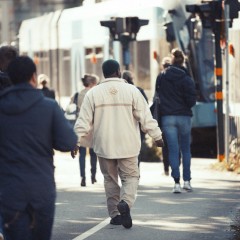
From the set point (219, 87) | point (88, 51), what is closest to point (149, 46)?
point (88, 51)

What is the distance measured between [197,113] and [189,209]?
960cm

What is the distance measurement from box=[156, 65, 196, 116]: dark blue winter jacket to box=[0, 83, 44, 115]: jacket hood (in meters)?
7.79

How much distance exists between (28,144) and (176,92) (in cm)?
798

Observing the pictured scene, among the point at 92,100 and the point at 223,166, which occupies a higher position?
the point at 92,100

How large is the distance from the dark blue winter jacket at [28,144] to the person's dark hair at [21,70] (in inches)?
2.2

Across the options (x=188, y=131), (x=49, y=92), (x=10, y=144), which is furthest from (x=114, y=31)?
(x=10, y=144)

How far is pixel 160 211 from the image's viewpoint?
13352mm

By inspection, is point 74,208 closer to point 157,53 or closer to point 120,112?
point 120,112

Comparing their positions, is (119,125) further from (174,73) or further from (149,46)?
(149,46)

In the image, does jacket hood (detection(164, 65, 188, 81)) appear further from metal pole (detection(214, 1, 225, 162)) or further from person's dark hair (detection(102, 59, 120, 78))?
metal pole (detection(214, 1, 225, 162))

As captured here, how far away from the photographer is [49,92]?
19875mm

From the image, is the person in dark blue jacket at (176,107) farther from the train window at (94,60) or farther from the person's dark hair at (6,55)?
the train window at (94,60)

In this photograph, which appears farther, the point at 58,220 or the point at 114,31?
the point at 114,31

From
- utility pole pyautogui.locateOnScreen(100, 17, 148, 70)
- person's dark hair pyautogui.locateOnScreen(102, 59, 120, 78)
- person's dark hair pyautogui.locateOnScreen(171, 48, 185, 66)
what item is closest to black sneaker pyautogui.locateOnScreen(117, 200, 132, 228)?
person's dark hair pyautogui.locateOnScreen(102, 59, 120, 78)
